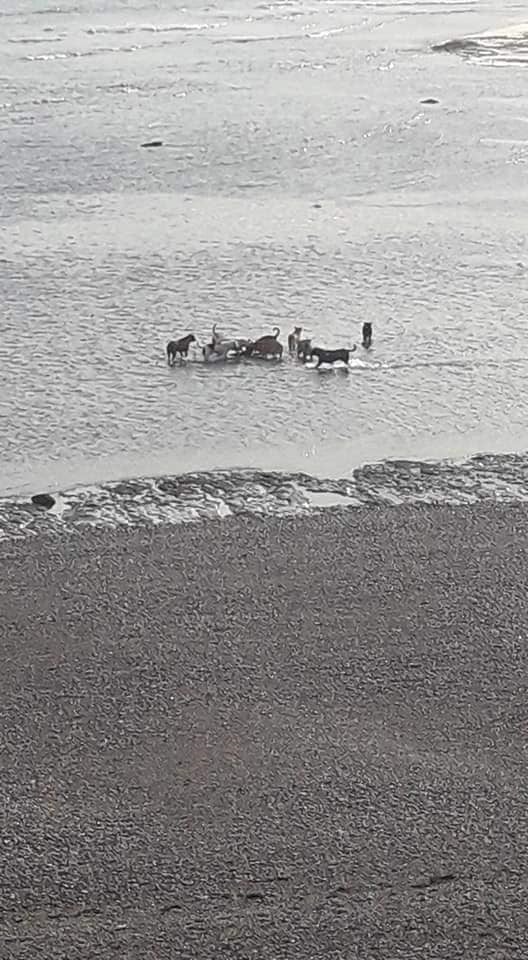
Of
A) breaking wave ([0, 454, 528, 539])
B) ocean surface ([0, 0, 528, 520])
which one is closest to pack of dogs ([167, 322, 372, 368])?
ocean surface ([0, 0, 528, 520])

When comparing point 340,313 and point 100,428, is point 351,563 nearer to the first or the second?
point 100,428

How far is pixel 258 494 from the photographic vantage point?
27.9 ft

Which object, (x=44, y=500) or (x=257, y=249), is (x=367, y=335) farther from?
(x=44, y=500)

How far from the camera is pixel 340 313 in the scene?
1198 cm

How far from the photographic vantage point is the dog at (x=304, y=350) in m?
10.8

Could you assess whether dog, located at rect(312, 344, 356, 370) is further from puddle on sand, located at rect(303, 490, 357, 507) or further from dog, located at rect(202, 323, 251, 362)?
puddle on sand, located at rect(303, 490, 357, 507)

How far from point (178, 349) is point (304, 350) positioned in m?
0.90

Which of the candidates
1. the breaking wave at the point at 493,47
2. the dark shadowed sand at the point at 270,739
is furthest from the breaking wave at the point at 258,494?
the breaking wave at the point at 493,47

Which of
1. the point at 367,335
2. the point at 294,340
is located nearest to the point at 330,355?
the point at 294,340

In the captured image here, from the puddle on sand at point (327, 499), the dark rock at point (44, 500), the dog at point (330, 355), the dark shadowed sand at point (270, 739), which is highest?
the dog at point (330, 355)

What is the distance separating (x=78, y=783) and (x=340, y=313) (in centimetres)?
672

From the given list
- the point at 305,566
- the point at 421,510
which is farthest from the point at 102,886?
the point at 421,510

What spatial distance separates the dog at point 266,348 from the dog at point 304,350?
0.45ft

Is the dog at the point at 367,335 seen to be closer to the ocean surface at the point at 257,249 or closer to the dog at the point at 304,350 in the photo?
the ocean surface at the point at 257,249
